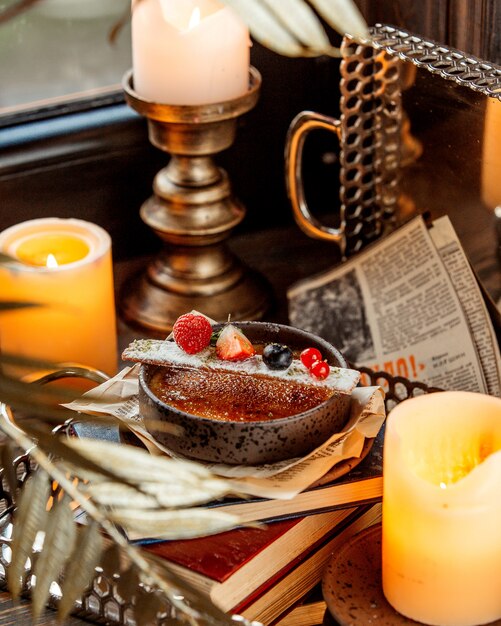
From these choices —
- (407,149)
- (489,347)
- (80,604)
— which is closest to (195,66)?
(407,149)

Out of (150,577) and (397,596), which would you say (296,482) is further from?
(150,577)

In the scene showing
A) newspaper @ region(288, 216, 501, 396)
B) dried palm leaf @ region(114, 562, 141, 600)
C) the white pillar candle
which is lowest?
newspaper @ region(288, 216, 501, 396)

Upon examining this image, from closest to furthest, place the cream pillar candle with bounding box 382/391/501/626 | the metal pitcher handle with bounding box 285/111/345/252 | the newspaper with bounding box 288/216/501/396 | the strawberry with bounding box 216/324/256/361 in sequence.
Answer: the cream pillar candle with bounding box 382/391/501/626
the strawberry with bounding box 216/324/256/361
the newspaper with bounding box 288/216/501/396
the metal pitcher handle with bounding box 285/111/345/252

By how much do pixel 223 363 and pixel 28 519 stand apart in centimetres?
26

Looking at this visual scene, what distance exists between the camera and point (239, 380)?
566 mm

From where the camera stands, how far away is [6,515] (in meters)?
0.57

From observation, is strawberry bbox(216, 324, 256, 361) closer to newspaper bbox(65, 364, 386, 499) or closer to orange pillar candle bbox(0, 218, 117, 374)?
newspaper bbox(65, 364, 386, 499)

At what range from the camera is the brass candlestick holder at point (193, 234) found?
2.70 ft

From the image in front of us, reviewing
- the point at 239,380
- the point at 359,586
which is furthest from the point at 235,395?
the point at 359,586

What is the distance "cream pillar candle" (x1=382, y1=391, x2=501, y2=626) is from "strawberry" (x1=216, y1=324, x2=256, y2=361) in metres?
0.11

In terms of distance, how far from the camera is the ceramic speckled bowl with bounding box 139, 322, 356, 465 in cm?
52

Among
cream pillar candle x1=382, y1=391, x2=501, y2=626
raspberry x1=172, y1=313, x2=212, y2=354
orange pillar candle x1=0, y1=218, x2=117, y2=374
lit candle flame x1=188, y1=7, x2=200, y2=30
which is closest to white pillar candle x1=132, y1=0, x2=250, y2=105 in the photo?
lit candle flame x1=188, y1=7, x2=200, y2=30

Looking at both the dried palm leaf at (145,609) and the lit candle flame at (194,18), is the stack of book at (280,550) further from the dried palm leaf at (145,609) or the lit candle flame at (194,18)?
the lit candle flame at (194,18)

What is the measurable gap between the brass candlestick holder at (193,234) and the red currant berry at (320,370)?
0.33m
